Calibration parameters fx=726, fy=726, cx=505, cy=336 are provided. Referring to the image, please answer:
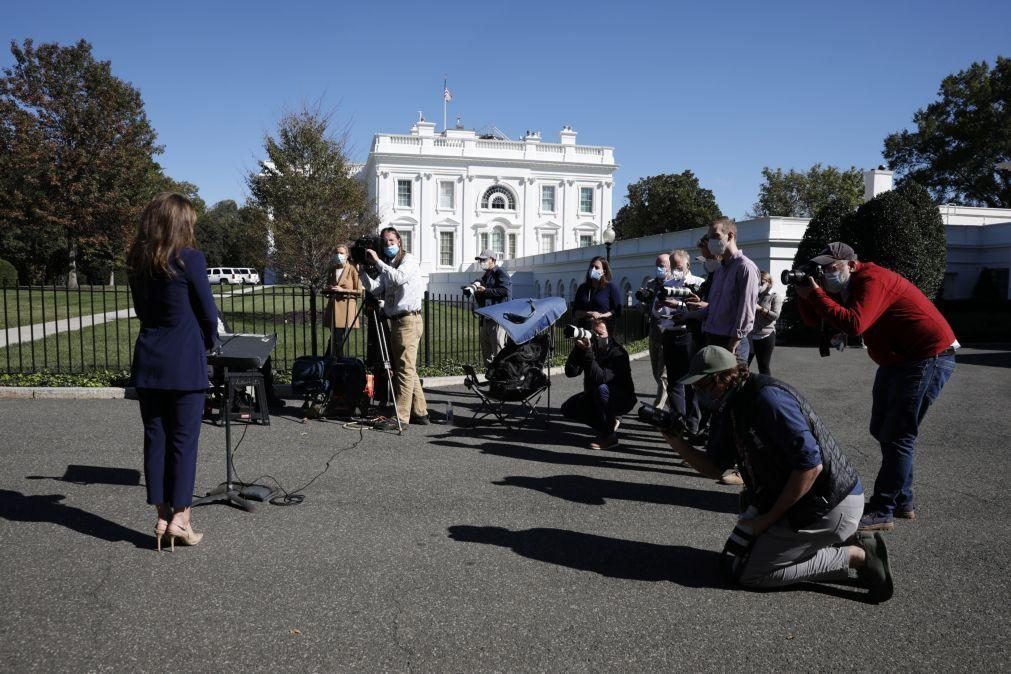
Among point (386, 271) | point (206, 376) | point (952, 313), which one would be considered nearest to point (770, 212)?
point (952, 313)

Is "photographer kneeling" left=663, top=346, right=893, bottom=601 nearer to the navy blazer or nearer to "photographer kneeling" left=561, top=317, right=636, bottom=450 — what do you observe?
the navy blazer

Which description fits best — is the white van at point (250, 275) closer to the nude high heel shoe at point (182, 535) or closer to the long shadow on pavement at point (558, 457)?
the long shadow on pavement at point (558, 457)

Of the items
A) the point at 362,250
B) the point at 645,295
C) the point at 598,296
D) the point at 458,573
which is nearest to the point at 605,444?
the point at 645,295

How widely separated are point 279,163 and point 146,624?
18.6 m

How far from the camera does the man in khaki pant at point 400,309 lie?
25.7ft

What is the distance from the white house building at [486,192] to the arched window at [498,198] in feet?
0.32

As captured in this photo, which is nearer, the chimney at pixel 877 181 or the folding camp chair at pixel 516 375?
the folding camp chair at pixel 516 375

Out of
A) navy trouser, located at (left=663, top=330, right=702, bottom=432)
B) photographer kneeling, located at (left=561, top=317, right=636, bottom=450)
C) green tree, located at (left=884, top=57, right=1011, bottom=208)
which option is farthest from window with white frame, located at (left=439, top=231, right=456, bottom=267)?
navy trouser, located at (left=663, top=330, right=702, bottom=432)

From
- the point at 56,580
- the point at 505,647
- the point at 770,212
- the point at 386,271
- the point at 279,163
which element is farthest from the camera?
the point at 770,212

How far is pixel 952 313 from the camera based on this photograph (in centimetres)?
2461

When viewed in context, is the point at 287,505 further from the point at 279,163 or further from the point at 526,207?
the point at 526,207

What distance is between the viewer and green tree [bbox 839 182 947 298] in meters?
20.0

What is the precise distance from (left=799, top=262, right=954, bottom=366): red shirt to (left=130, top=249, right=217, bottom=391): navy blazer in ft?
12.1

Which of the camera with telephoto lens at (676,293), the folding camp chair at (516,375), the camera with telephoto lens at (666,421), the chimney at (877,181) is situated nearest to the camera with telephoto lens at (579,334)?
the camera with telephoto lens at (676,293)
